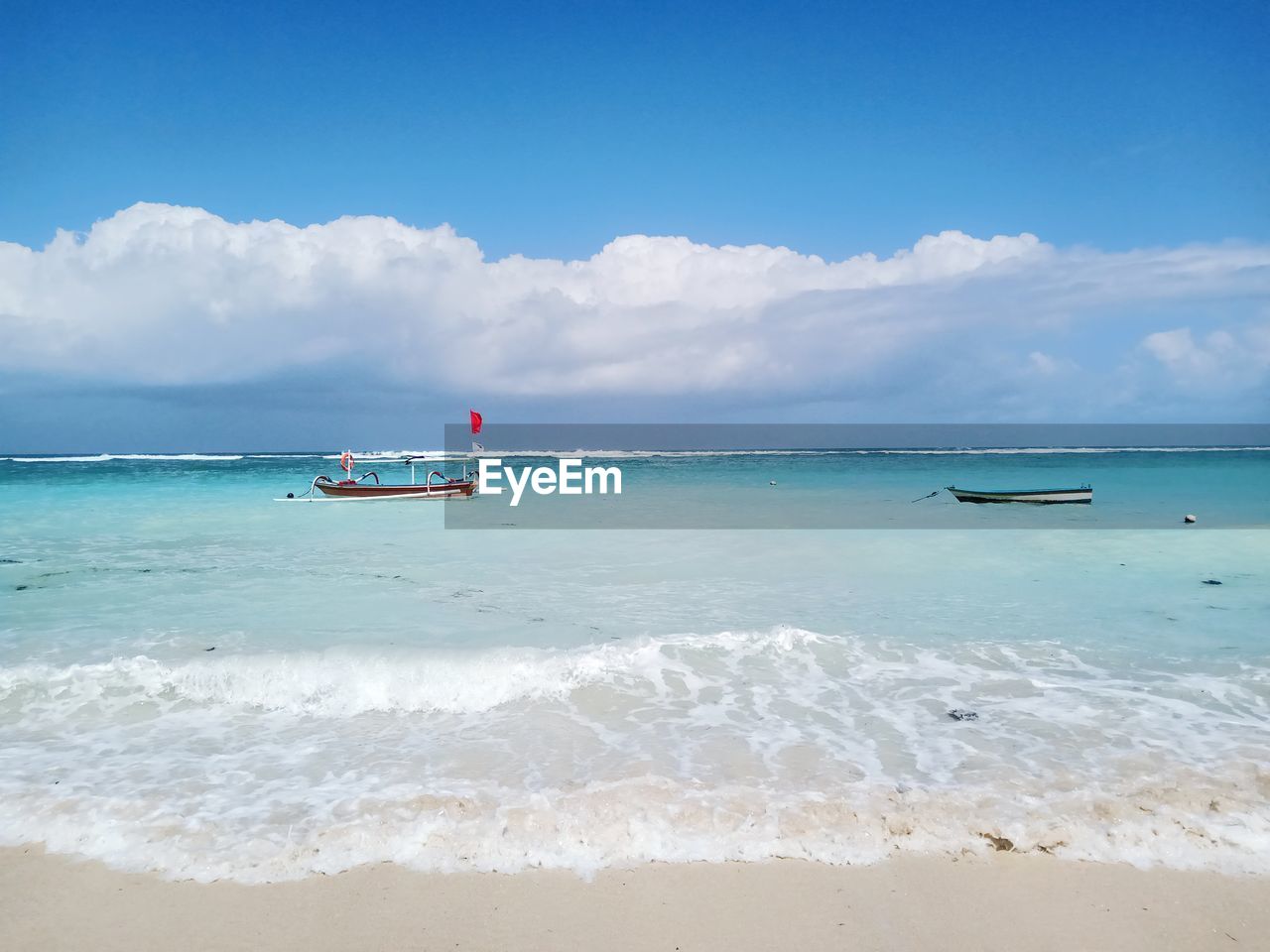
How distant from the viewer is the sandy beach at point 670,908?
351cm

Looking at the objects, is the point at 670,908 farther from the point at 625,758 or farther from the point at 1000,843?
the point at 1000,843

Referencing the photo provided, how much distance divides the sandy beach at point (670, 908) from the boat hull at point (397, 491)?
28.5 meters

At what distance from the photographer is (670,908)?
147 inches

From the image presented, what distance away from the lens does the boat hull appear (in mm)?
31359

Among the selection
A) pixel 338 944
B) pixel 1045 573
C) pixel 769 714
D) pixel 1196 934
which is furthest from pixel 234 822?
pixel 1045 573

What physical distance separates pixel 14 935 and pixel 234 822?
3.78 ft

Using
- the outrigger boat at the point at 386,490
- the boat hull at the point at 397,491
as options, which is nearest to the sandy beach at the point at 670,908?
the outrigger boat at the point at 386,490

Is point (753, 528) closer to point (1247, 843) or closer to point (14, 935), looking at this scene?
point (1247, 843)

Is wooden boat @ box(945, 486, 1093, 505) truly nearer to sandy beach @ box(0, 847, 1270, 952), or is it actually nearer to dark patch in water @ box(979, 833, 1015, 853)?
dark patch in water @ box(979, 833, 1015, 853)

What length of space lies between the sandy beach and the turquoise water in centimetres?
20

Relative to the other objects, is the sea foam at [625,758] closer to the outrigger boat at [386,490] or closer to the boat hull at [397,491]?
the outrigger boat at [386,490]

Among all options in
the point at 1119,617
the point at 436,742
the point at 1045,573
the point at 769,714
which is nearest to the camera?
the point at 436,742

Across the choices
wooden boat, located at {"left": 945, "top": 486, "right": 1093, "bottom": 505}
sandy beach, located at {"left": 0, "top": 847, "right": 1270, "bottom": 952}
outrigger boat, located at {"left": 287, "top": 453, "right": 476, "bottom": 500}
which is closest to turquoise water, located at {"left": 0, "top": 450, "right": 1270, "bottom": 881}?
sandy beach, located at {"left": 0, "top": 847, "right": 1270, "bottom": 952}

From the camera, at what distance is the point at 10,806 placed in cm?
481
